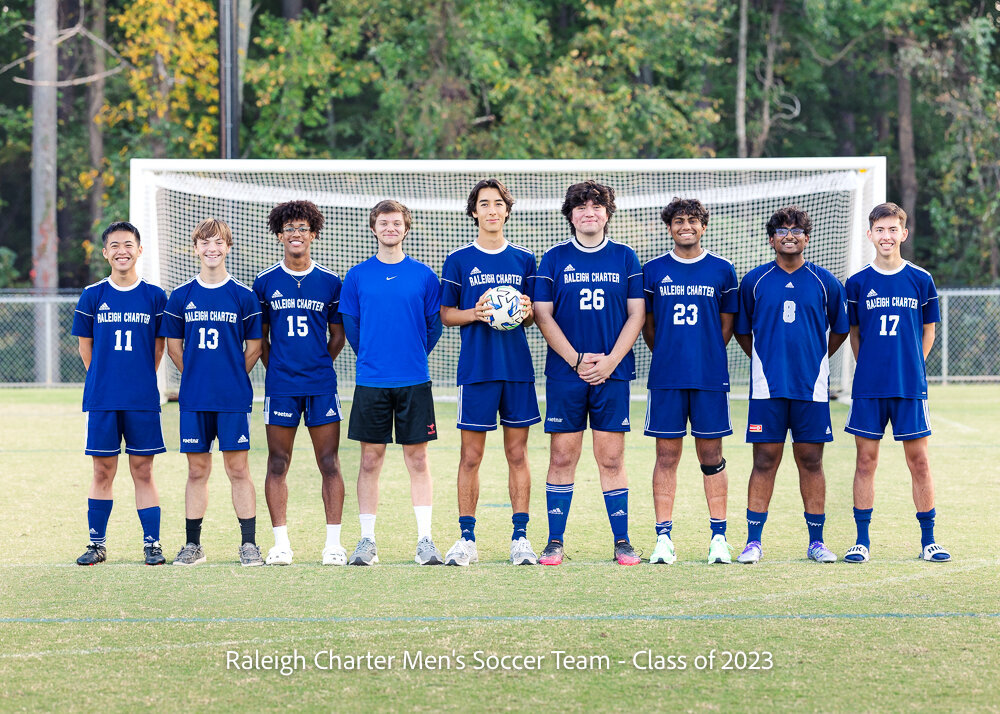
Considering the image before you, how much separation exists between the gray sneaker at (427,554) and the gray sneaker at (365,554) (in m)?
0.22

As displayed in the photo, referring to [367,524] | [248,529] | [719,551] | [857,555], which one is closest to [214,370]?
[248,529]

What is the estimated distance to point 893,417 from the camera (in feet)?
18.7

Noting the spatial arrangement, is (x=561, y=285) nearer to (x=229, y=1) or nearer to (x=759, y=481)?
(x=759, y=481)

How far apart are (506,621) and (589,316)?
1.66 meters

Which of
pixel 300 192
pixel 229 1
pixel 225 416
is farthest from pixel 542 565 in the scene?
pixel 229 1

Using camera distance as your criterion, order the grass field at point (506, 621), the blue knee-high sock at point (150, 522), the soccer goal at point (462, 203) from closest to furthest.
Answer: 1. the grass field at point (506, 621)
2. the blue knee-high sock at point (150, 522)
3. the soccer goal at point (462, 203)

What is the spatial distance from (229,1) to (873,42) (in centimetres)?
1771

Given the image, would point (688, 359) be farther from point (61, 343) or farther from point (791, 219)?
point (61, 343)

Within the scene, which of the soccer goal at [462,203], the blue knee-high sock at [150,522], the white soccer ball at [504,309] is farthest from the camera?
the soccer goal at [462,203]

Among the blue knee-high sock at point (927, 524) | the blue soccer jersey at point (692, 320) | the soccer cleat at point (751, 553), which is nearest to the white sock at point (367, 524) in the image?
the blue soccer jersey at point (692, 320)

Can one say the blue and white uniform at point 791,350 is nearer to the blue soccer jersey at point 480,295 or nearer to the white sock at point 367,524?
the blue soccer jersey at point 480,295

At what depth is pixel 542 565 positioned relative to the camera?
5625 mm

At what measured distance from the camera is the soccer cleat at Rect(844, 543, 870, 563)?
18.6ft

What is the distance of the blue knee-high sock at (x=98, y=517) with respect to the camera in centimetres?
583
